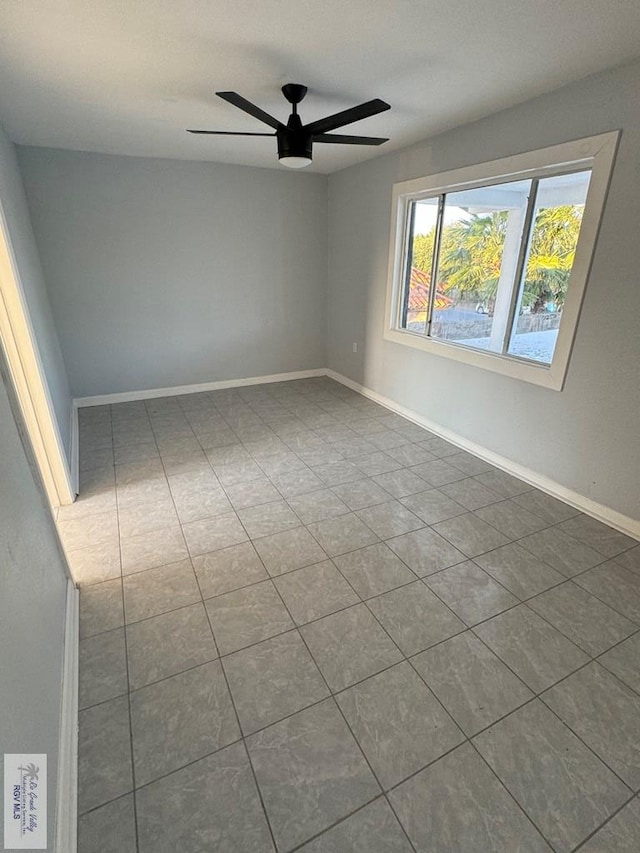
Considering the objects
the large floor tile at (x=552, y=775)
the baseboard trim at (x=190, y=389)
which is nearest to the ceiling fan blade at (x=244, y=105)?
the large floor tile at (x=552, y=775)

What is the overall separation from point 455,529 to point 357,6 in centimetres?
242

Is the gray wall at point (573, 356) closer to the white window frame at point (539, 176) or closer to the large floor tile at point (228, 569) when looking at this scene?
the white window frame at point (539, 176)

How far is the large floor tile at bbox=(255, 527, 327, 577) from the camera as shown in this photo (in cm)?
208

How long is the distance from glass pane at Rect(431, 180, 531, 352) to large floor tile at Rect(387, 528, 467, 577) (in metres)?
1.58

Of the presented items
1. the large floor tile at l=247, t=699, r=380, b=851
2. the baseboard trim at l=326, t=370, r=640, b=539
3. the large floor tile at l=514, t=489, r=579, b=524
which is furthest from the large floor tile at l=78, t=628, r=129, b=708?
the baseboard trim at l=326, t=370, r=640, b=539

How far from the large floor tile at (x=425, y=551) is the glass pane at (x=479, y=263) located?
5.19 ft

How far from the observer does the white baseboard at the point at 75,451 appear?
2736 millimetres

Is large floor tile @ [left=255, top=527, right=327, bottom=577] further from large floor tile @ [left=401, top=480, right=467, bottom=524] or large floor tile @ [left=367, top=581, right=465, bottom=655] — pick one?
large floor tile @ [left=401, top=480, right=467, bottom=524]

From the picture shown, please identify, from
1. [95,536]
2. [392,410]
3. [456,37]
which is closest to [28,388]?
[95,536]

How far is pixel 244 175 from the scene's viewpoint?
4.17 metres

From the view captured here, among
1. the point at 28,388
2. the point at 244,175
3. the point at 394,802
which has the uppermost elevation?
the point at 244,175

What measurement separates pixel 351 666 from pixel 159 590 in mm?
959

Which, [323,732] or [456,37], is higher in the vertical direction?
[456,37]

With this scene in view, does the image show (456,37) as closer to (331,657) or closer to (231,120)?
(231,120)
